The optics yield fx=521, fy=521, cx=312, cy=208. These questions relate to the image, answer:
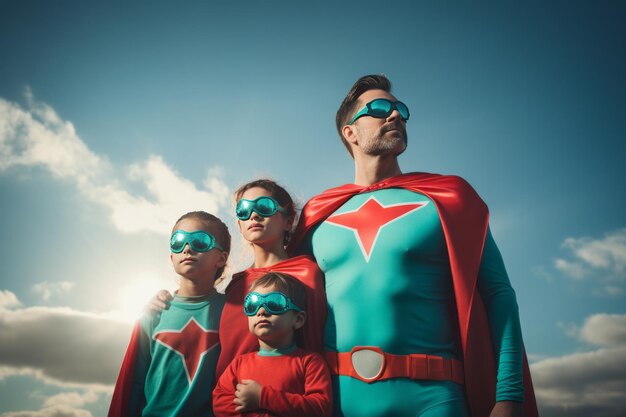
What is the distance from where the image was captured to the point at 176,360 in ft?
13.7

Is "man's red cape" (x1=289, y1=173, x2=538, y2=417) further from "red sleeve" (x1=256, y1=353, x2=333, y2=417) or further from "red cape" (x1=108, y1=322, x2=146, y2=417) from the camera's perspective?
"red cape" (x1=108, y1=322, x2=146, y2=417)

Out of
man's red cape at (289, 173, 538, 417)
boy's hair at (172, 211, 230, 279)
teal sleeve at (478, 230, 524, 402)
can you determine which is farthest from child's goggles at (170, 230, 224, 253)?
teal sleeve at (478, 230, 524, 402)

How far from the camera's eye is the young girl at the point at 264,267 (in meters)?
3.99

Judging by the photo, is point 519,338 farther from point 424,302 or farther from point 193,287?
point 193,287

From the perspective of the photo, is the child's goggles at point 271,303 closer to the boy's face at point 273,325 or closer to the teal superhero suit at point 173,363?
the boy's face at point 273,325

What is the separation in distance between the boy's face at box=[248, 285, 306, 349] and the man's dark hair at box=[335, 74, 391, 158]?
6.20 feet

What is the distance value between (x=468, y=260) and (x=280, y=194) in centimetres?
182

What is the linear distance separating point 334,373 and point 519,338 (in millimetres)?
1324

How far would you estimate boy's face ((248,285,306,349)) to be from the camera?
3760 mm

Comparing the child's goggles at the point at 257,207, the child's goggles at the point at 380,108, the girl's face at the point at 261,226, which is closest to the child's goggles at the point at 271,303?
the girl's face at the point at 261,226

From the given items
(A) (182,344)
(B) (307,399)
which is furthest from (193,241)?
(B) (307,399)

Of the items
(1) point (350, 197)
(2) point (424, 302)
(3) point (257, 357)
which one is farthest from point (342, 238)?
(3) point (257, 357)

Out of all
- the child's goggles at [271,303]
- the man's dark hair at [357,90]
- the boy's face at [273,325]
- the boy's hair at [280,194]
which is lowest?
the boy's face at [273,325]

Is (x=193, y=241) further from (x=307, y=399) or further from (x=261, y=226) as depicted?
(x=307, y=399)
